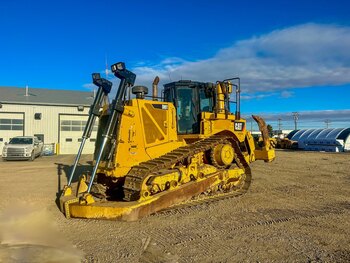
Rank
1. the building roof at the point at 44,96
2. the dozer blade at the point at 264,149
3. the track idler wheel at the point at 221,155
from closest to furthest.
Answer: the track idler wheel at the point at 221,155
the dozer blade at the point at 264,149
the building roof at the point at 44,96

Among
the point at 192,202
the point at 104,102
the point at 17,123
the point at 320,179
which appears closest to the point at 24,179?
the point at 104,102

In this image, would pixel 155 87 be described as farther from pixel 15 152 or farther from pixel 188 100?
pixel 15 152

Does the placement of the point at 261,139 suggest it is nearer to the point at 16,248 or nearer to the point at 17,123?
the point at 16,248

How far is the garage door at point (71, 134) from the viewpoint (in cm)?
3266

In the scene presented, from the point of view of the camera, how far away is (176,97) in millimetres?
10297

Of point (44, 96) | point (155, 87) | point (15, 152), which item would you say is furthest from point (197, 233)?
point (44, 96)

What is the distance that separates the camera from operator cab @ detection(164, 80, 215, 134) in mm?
10312

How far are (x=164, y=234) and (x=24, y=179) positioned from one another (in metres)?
9.78

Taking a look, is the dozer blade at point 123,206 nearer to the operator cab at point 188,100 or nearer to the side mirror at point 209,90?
the operator cab at point 188,100

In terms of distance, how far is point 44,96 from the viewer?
3522cm

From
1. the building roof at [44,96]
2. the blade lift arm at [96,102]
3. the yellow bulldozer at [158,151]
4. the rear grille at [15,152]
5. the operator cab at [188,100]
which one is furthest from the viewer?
the building roof at [44,96]

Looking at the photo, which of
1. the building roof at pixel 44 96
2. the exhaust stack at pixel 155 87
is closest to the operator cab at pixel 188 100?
the exhaust stack at pixel 155 87

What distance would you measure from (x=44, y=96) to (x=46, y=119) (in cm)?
395

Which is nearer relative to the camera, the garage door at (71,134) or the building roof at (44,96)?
the building roof at (44,96)
